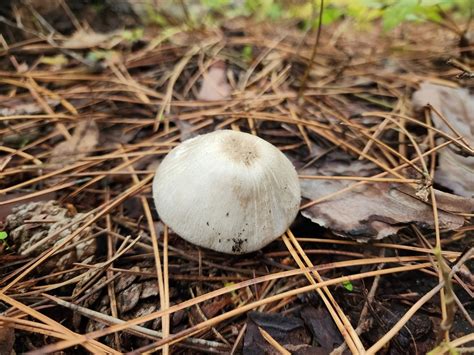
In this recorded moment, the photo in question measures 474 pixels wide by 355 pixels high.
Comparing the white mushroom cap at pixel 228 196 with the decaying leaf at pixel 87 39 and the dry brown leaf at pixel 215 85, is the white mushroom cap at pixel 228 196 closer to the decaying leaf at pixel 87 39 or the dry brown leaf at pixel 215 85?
the dry brown leaf at pixel 215 85

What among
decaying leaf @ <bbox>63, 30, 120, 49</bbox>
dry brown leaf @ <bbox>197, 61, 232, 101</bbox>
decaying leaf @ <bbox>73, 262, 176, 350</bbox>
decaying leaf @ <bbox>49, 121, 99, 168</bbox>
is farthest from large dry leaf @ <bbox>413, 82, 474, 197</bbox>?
decaying leaf @ <bbox>63, 30, 120, 49</bbox>

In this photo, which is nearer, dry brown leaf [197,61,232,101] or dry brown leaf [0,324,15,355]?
dry brown leaf [0,324,15,355]

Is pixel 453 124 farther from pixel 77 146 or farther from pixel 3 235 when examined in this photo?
pixel 3 235

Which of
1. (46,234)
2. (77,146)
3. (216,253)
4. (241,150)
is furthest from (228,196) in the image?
(77,146)

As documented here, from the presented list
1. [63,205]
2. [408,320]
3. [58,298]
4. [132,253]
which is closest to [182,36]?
[63,205]

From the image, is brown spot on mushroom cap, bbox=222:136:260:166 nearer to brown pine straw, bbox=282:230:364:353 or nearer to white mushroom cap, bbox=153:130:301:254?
white mushroom cap, bbox=153:130:301:254
